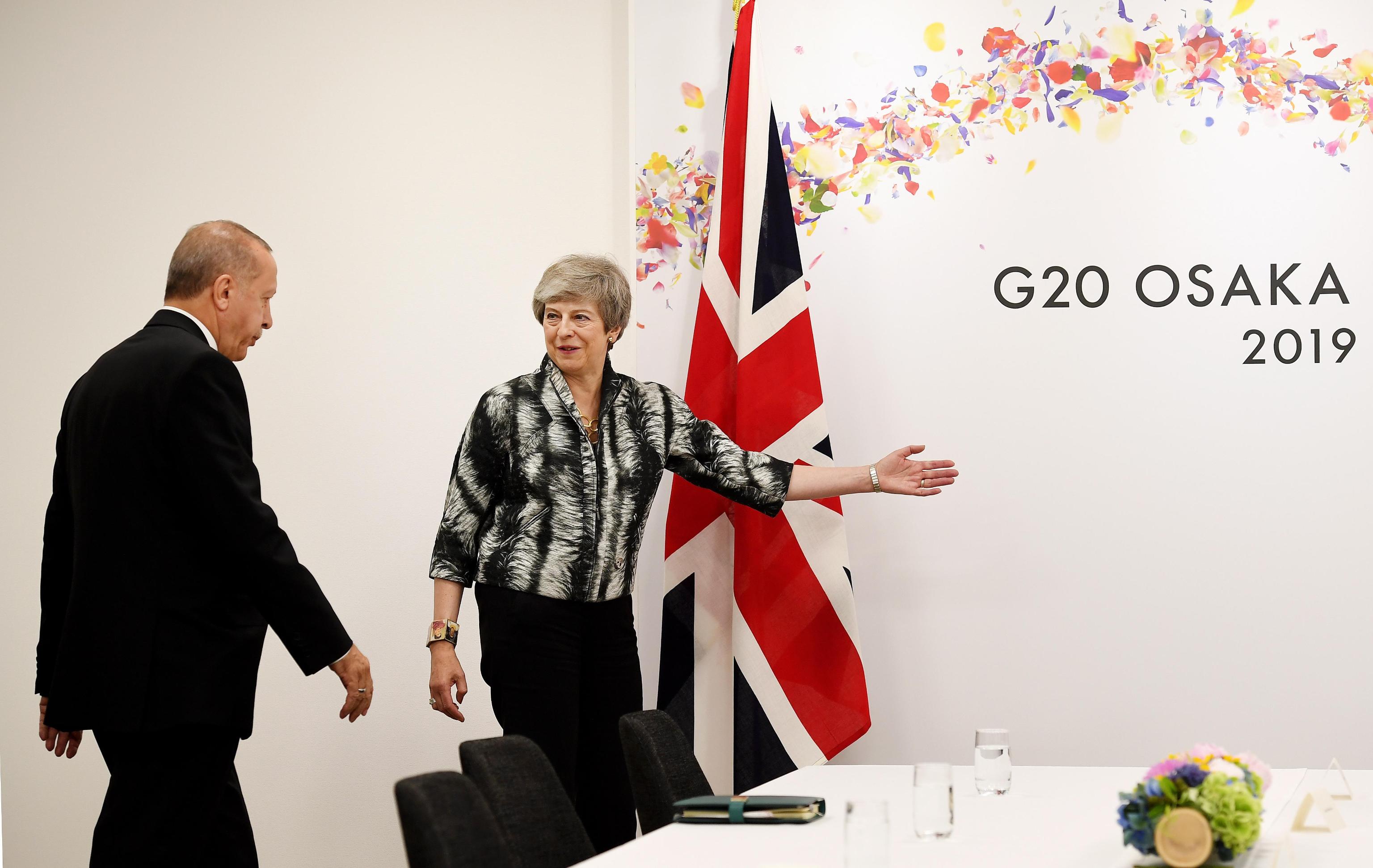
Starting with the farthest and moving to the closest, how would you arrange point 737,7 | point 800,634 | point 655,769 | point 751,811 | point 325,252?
1. point 325,252
2. point 737,7
3. point 800,634
4. point 655,769
5. point 751,811

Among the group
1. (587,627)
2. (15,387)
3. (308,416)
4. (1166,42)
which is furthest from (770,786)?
(15,387)

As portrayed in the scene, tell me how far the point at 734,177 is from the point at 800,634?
1.26 metres

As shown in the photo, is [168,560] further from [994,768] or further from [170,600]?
[994,768]

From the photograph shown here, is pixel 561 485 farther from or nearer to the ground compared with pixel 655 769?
farther from the ground

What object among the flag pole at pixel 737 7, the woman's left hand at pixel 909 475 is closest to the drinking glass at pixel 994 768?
the woman's left hand at pixel 909 475

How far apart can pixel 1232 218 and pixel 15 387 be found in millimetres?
3652

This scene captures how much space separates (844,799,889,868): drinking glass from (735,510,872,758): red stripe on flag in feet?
5.71

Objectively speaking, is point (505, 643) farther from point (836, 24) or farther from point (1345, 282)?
point (1345, 282)

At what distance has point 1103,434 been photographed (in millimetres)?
3273

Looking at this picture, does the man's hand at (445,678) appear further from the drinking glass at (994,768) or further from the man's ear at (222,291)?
the drinking glass at (994,768)

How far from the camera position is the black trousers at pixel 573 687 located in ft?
8.61

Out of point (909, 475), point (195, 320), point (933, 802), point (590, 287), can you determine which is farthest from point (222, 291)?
point (933, 802)

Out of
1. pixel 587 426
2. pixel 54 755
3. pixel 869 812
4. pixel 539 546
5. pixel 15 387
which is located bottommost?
pixel 54 755

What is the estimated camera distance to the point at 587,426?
9.29ft
